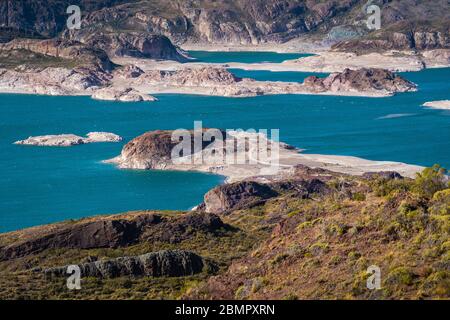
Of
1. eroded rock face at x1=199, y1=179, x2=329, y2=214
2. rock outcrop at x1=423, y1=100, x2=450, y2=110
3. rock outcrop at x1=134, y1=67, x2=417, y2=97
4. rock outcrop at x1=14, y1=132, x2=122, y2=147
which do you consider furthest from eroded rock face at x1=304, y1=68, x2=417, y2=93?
eroded rock face at x1=199, y1=179, x2=329, y2=214

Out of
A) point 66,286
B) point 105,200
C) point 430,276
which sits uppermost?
point 430,276

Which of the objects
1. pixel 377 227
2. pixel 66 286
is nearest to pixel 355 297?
pixel 377 227

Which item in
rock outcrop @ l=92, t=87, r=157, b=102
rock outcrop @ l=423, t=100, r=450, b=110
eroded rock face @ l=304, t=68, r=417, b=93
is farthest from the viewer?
eroded rock face @ l=304, t=68, r=417, b=93

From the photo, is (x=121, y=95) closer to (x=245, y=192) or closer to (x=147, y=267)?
(x=245, y=192)

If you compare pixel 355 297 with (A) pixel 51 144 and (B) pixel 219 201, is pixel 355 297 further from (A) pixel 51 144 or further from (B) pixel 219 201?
(A) pixel 51 144

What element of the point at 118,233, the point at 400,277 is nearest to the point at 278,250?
the point at 400,277

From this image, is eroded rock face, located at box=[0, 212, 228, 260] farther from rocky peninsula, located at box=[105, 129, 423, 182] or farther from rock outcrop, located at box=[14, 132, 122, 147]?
rock outcrop, located at box=[14, 132, 122, 147]

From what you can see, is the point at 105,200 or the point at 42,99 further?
the point at 42,99
